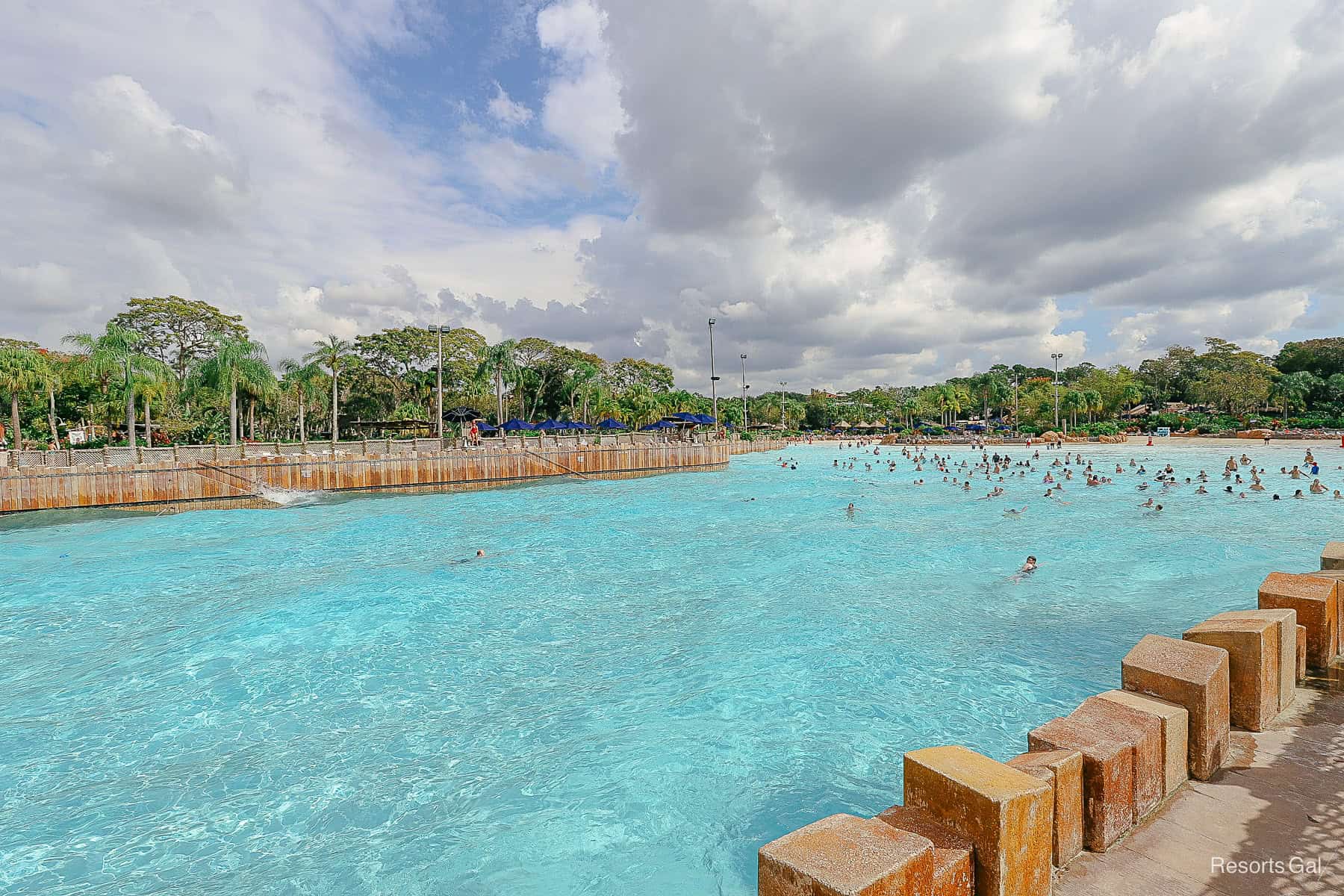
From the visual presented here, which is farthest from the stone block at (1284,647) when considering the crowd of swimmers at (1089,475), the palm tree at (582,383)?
the palm tree at (582,383)

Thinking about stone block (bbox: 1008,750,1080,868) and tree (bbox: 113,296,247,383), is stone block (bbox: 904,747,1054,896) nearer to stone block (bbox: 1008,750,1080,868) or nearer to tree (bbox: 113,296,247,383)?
stone block (bbox: 1008,750,1080,868)

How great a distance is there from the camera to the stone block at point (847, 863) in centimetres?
253

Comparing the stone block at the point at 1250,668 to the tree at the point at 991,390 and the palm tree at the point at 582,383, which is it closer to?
the palm tree at the point at 582,383

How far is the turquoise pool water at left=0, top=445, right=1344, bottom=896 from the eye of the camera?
232 inches

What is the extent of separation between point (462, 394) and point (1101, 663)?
7053cm

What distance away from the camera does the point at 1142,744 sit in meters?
3.50

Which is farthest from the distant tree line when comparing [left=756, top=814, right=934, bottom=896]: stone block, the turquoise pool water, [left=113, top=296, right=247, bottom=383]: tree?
[left=756, top=814, right=934, bottom=896]: stone block

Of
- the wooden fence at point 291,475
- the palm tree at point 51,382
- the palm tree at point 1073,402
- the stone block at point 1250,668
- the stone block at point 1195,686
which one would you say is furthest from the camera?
the palm tree at point 1073,402

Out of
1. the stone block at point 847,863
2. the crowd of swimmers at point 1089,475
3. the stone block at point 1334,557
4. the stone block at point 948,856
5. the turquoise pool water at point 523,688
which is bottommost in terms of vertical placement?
the turquoise pool water at point 523,688

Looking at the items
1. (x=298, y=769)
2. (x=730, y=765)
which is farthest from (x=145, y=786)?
(x=730, y=765)

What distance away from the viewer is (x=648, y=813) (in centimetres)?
634

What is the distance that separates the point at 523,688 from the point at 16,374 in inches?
1946

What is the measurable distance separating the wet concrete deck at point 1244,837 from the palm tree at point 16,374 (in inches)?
2113

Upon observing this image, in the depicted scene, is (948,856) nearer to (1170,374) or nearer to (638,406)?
(638,406)
